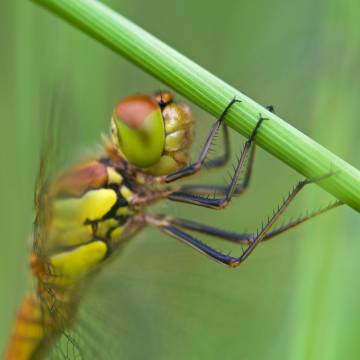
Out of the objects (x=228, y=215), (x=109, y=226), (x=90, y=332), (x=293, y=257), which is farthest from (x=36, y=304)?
(x=293, y=257)

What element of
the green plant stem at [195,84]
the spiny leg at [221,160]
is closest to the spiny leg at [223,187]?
the spiny leg at [221,160]

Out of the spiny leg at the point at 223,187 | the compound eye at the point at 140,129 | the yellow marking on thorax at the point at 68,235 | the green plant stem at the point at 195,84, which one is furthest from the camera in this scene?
the yellow marking on thorax at the point at 68,235

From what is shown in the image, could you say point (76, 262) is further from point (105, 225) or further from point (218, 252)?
point (218, 252)

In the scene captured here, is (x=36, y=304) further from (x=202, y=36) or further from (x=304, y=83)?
(x=202, y=36)

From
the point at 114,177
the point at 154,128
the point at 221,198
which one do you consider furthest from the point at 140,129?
the point at 114,177

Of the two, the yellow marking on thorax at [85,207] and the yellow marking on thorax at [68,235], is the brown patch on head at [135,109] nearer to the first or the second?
the yellow marking on thorax at [85,207]
